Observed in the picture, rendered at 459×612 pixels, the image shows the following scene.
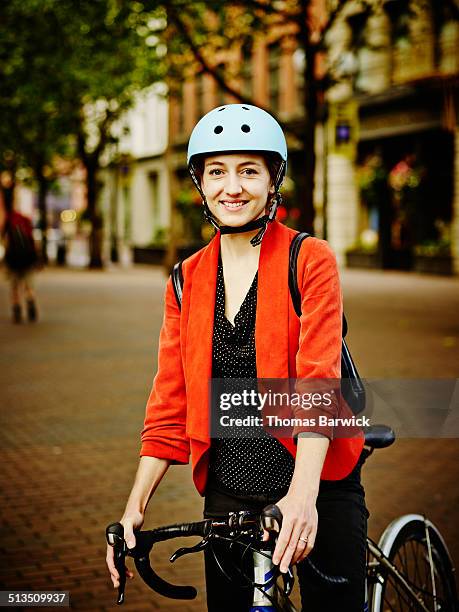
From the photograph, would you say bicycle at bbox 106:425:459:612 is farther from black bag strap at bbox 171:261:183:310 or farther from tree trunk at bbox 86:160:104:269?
tree trunk at bbox 86:160:104:269

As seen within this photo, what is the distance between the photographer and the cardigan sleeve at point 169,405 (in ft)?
8.43

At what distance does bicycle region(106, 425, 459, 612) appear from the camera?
7.36 feet

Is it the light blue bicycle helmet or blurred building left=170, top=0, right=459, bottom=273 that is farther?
blurred building left=170, top=0, right=459, bottom=273

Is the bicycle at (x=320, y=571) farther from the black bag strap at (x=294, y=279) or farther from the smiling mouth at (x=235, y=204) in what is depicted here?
the smiling mouth at (x=235, y=204)

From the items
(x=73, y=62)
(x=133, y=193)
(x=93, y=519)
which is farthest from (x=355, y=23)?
(x=93, y=519)

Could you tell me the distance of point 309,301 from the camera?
2375mm

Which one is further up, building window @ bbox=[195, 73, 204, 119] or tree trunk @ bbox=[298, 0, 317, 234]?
building window @ bbox=[195, 73, 204, 119]

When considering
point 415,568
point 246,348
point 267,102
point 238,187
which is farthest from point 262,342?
point 267,102

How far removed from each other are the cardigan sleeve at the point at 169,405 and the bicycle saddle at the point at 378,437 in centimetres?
58

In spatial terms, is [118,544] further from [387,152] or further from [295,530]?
[387,152]

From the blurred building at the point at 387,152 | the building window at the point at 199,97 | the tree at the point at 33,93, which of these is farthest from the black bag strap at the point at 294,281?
the building window at the point at 199,97

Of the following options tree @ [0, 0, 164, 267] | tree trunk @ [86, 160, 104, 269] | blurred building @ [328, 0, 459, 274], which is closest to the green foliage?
tree @ [0, 0, 164, 267]

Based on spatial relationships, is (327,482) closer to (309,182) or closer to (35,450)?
(35,450)

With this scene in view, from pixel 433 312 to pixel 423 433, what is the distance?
1006 centimetres
